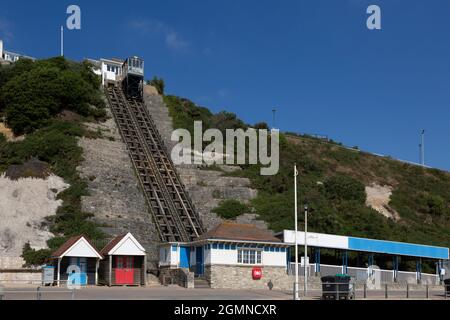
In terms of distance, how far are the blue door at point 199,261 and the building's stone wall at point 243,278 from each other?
120cm

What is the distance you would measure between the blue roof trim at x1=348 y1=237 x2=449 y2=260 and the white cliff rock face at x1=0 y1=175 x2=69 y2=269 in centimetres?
2357

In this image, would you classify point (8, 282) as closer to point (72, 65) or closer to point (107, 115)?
→ point (107, 115)

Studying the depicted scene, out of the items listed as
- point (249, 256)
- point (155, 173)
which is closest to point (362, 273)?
point (249, 256)

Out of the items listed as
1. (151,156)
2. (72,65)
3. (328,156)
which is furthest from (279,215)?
(72,65)

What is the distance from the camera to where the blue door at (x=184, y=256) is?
43.2 metres

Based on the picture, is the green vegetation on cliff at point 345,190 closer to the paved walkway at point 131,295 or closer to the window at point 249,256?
the window at point 249,256

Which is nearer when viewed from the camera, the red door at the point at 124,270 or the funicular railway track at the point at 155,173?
the red door at the point at 124,270

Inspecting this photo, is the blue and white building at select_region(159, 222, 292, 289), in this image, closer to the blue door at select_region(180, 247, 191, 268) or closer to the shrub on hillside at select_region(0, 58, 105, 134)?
the blue door at select_region(180, 247, 191, 268)

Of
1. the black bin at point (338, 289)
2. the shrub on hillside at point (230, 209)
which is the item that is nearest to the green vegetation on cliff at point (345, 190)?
the shrub on hillside at point (230, 209)

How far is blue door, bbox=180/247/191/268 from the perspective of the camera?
142 ft

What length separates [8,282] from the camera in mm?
37156

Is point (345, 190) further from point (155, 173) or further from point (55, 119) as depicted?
point (55, 119)

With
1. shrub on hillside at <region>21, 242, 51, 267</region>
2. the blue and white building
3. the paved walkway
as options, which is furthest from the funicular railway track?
the paved walkway

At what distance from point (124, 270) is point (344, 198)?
1324 inches
